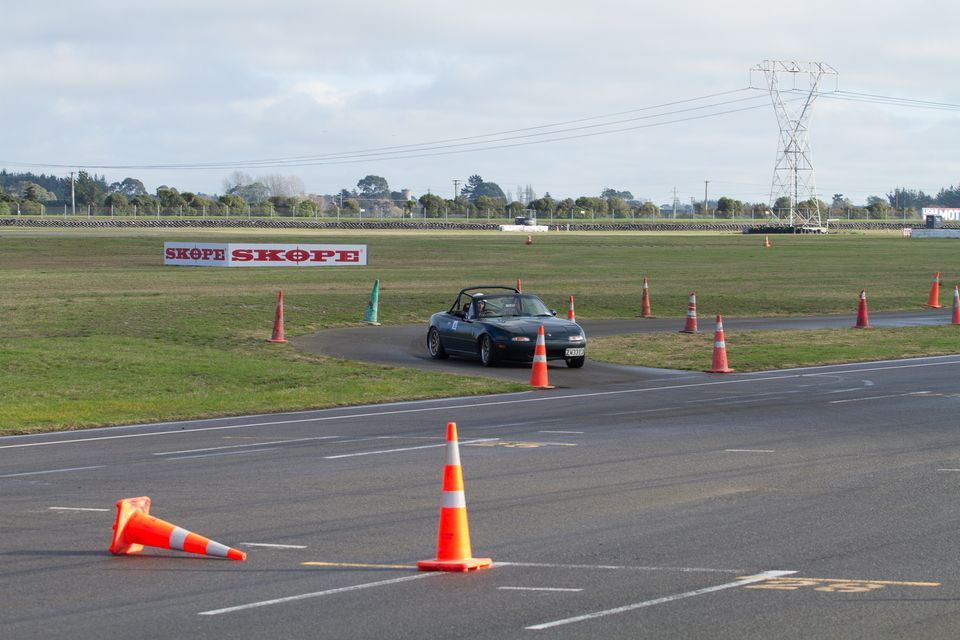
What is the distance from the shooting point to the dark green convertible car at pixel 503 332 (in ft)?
75.4

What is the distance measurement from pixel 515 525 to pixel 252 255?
157ft

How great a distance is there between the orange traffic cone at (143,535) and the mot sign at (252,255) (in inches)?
1877

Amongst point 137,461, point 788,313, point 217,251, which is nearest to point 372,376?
point 137,461

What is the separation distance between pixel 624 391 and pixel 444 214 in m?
131

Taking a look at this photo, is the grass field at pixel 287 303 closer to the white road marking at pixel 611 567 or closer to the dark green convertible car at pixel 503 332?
the dark green convertible car at pixel 503 332

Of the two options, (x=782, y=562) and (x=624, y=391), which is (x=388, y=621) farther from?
(x=624, y=391)

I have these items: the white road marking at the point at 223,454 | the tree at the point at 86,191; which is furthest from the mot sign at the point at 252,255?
the tree at the point at 86,191

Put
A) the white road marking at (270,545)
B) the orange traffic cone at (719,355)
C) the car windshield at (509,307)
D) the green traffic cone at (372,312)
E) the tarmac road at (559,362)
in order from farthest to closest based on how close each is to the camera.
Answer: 1. the green traffic cone at (372,312)
2. the car windshield at (509,307)
3. the tarmac road at (559,362)
4. the orange traffic cone at (719,355)
5. the white road marking at (270,545)

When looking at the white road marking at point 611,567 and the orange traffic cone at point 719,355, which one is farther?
the orange traffic cone at point 719,355

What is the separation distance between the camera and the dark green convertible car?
23.0 m

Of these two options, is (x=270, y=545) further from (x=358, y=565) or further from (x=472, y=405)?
(x=472, y=405)

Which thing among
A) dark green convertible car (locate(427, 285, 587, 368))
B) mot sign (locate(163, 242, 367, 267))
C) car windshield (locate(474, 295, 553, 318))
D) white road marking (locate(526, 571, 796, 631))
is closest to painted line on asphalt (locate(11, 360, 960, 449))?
dark green convertible car (locate(427, 285, 587, 368))

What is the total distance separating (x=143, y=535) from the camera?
8648mm

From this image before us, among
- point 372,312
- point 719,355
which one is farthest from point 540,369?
point 372,312
